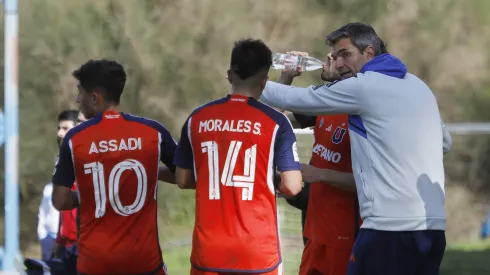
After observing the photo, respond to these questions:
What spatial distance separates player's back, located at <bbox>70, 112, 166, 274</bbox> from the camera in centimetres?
436

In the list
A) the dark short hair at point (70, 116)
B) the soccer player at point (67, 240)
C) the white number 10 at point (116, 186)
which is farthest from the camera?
the dark short hair at point (70, 116)

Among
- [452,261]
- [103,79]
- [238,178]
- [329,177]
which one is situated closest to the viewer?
[238,178]

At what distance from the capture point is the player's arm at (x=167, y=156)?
4491mm

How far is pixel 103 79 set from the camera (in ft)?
14.7

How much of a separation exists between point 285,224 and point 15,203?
2835mm

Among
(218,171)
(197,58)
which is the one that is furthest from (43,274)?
(197,58)

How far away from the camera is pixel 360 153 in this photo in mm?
4227

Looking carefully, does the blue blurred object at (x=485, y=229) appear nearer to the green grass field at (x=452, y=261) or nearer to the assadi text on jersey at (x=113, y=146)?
the green grass field at (x=452, y=261)

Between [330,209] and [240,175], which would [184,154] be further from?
[330,209]

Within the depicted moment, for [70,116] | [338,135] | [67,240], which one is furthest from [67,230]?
[338,135]

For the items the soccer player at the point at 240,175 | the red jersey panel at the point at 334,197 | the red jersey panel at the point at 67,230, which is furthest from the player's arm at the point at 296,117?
the red jersey panel at the point at 67,230

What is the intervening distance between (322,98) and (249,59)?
1.34ft

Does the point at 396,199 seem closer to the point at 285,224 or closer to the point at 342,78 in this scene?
the point at 342,78

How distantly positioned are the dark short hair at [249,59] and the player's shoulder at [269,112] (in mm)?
139
